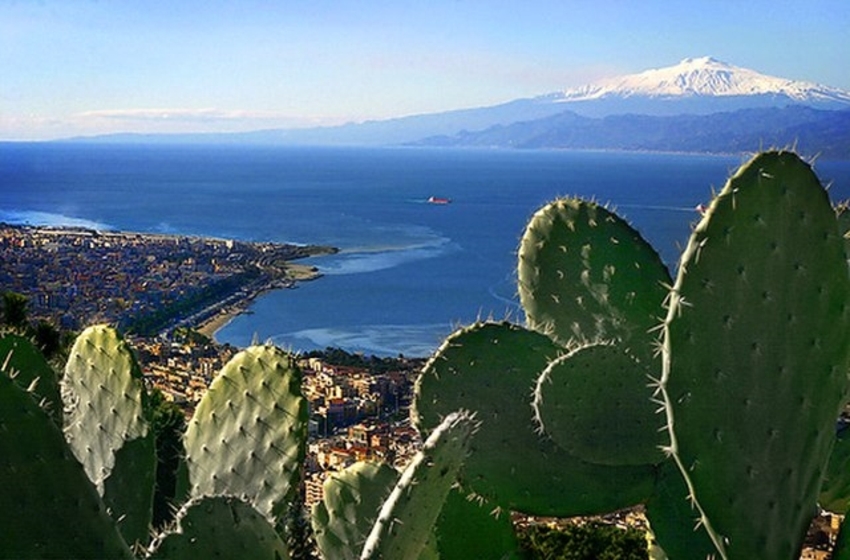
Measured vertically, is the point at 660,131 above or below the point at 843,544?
below

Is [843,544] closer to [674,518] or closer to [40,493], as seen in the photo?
[674,518]

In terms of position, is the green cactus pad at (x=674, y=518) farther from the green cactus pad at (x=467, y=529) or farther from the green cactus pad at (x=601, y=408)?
the green cactus pad at (x=467, y=529)

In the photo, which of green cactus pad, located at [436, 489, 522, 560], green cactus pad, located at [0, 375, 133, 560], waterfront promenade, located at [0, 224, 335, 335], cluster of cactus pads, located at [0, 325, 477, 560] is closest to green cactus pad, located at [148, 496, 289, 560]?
cluster of cactus pads, located at [0, 325, 477, 560]

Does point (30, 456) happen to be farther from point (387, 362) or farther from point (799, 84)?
point (799, 84)

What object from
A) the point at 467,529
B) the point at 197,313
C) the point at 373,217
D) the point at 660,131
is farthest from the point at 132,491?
the point at 660,131

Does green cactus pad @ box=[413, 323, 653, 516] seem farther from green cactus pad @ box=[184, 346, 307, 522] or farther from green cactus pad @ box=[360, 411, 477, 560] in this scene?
green cactus pad @ box=[360, 411, 477, 560]
